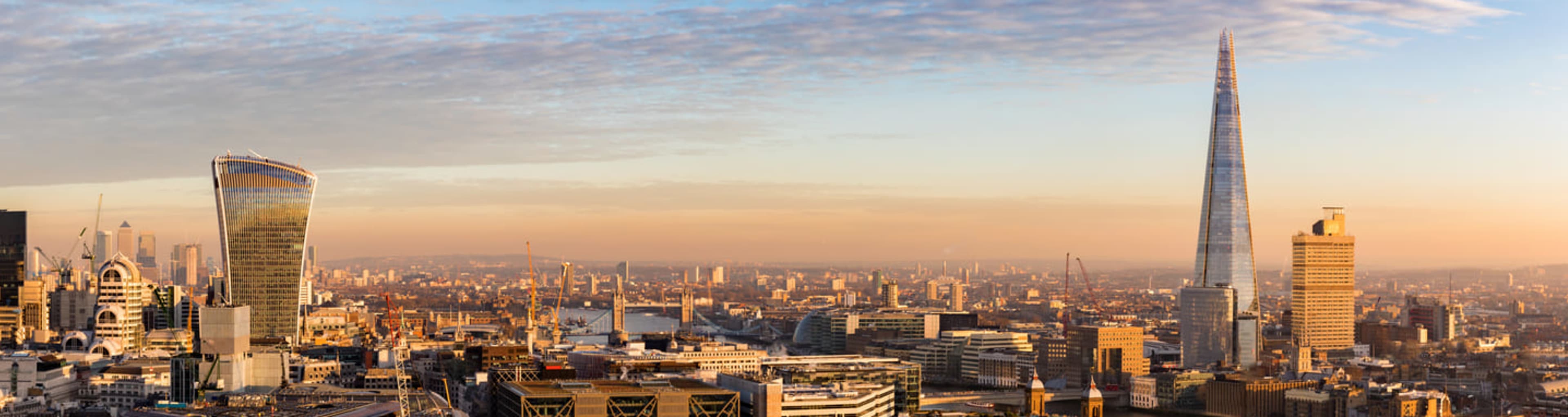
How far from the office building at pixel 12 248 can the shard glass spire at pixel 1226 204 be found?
64510 millimetres

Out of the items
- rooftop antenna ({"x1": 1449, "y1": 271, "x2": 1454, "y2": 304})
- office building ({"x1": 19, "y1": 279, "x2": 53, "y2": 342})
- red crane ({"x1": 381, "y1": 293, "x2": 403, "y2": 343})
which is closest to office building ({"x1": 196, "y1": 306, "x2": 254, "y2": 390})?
red crane ({"x1": 381, "y1": 293, "x2": 403, "y2": 343})

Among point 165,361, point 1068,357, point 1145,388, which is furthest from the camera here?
point 1068,357

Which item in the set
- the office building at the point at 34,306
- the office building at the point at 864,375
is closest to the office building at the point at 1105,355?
the office building at the point at 864,375

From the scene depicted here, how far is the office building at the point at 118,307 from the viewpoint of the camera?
8488 centimetres

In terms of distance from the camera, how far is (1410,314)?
11219 centimetres

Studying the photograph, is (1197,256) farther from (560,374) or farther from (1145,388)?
(560,374)

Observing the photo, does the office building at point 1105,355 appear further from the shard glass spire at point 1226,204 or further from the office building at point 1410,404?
the office building at point 1410,404

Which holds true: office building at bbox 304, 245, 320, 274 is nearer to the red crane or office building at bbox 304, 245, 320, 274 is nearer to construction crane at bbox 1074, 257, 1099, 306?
the red crane

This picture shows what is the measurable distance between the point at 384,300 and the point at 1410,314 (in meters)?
84.1

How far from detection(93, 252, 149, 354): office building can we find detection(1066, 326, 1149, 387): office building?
146ft

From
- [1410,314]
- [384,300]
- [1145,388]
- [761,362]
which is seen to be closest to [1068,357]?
[1145,388]

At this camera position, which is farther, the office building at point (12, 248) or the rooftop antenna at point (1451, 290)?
the rooftop antenna at point (1451, 290)

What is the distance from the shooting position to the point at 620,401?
46906 millimetres

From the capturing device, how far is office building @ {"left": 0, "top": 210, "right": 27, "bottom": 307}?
99125 mm
